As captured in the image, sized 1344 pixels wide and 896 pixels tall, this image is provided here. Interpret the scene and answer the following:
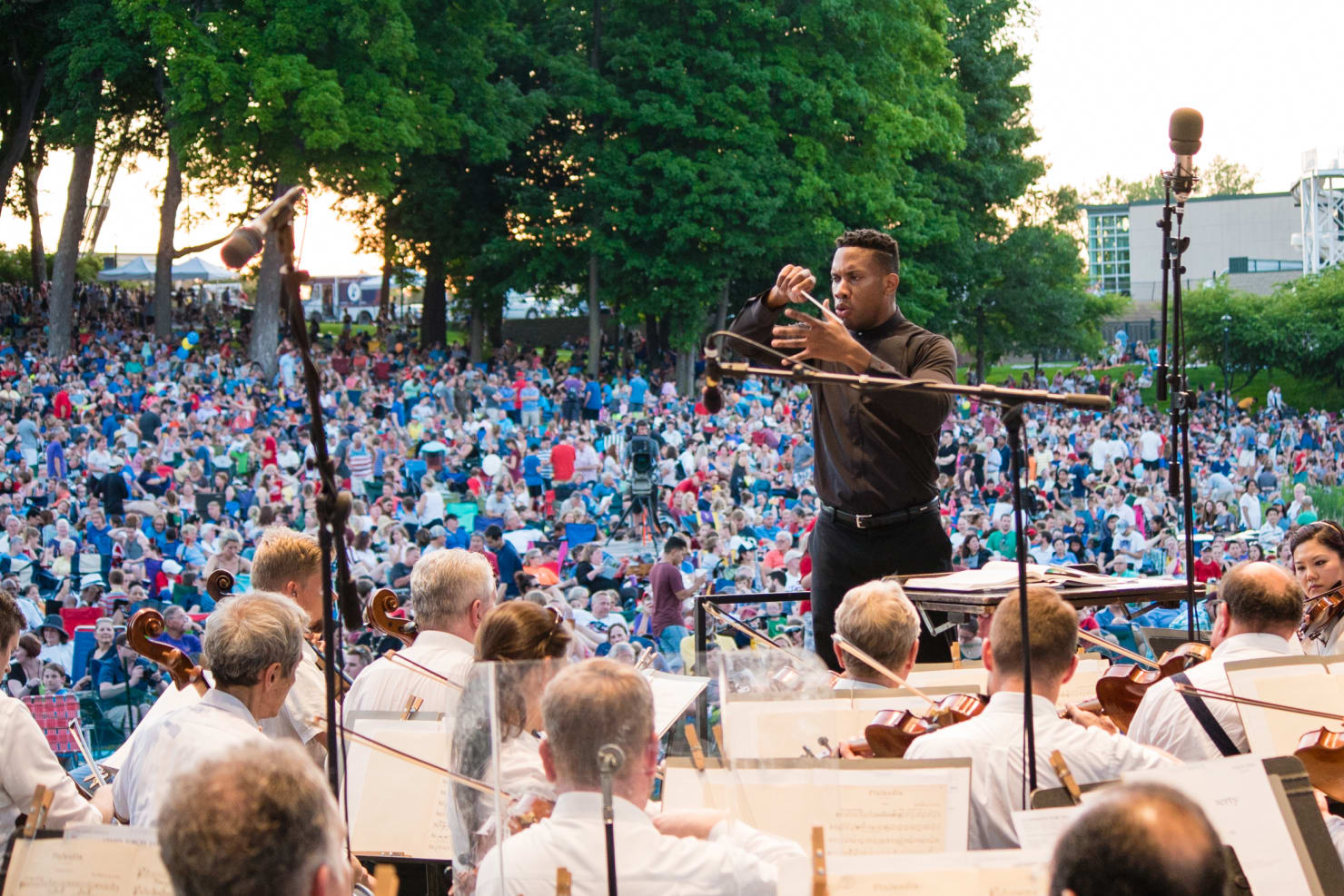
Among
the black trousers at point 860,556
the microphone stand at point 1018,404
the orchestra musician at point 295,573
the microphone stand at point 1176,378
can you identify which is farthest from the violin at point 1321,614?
the orchestra musician at point 295,573

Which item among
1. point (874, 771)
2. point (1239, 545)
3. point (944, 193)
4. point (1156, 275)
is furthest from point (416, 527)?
point (1156, 275)

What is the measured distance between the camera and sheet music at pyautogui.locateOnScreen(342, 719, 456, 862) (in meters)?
3.28

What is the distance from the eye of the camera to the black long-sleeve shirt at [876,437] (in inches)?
165

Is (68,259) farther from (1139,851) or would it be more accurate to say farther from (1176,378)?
(1139,851)

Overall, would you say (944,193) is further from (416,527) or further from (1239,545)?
(416,527)

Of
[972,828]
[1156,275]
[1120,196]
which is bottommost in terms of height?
[972,828]

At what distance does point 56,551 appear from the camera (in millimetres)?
12812

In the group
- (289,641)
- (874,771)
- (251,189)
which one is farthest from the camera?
(251,189)

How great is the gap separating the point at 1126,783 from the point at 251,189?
27.3m

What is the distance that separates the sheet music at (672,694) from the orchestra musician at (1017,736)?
78 centimetres

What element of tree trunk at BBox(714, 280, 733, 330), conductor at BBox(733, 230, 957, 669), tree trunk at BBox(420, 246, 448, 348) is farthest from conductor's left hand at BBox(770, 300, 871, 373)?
tree trunk at BBox(420, 246, 448, 348)

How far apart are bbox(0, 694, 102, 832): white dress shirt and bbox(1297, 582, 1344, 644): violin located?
3833 mm

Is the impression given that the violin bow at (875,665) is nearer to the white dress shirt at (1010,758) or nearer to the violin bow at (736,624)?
the white dress shirt at (1010,758)

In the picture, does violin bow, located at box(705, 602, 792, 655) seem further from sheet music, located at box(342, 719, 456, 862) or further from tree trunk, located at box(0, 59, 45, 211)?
tree trunk, located at box(0, 59, 45, 211)
